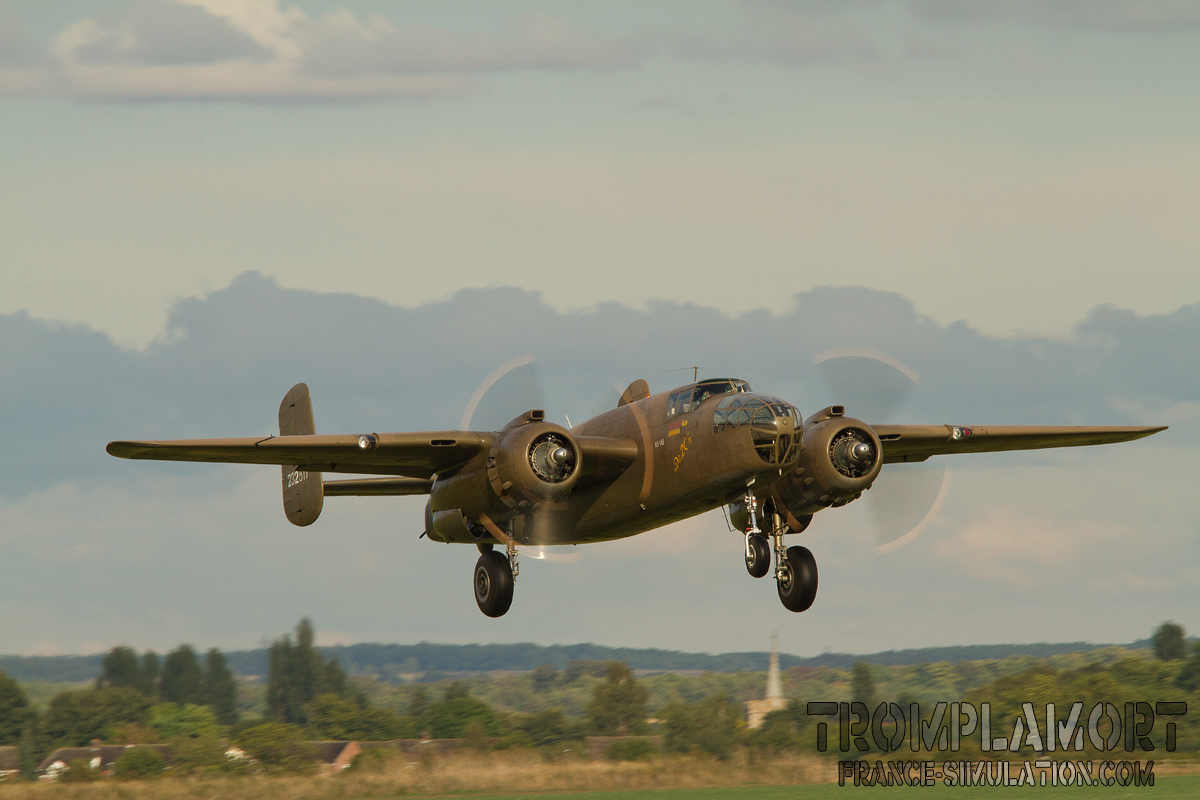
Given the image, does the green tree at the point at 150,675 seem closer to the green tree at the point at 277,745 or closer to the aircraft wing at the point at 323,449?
the green tree at the point at 277,745

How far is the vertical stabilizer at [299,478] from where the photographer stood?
3528 cm

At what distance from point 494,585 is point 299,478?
302 inches

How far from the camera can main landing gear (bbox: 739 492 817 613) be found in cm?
3012

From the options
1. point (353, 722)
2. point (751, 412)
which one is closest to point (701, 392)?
point (751, 412)

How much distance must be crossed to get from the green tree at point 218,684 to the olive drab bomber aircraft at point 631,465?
41400 mm

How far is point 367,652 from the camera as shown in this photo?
3201 inches

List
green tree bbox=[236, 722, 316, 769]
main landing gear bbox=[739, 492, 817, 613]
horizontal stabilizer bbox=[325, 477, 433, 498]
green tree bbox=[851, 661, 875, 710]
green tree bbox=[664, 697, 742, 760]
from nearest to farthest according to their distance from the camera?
1. main landing gear bbox=[739, 492, 817, 613]
2. horizontal stabilizer bbox=[325, 477, 433, 498]
3. green tree bbox=[236, 722, 316, 769]
4. green tree bbox=[664, 697, 742, 760]
5. green tree bbox=[851, 661, 875, 710]

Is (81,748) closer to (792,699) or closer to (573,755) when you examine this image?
(573,755)

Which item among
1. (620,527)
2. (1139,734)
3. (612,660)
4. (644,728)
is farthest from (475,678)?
(620,527)

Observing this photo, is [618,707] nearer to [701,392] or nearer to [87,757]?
[87,757]

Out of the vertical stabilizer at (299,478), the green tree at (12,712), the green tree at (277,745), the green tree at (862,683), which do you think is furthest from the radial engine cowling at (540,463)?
the green tree at (862,683)

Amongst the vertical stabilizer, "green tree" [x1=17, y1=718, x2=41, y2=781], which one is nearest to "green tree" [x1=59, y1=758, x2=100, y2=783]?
"green tree" [x1=17, y1=718, x2=41, y2=781]

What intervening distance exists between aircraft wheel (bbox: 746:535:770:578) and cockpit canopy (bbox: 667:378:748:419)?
144 inches

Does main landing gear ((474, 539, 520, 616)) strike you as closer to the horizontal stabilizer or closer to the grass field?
the horizontal stabilizer
